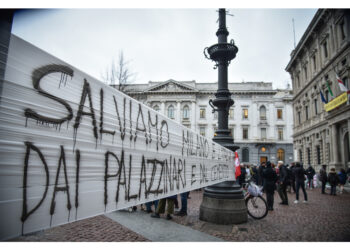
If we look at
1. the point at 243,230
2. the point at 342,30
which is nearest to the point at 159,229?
the point at 243,230

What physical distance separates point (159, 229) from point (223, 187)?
1723 millimetres

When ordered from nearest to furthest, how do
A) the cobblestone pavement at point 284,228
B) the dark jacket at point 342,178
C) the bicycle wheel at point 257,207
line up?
the cobblestone pavement at point 284,228, the bicycle wheel at point 257,207, the dark jacket at point 342,178

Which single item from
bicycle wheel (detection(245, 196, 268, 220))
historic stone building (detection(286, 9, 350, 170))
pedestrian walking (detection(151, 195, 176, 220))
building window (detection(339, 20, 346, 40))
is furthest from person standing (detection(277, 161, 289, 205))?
building window (detection(339, 20, 346, 40))

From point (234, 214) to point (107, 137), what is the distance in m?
4.10

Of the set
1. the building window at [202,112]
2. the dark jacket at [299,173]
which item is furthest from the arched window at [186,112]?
the dark jacket at [299,173]

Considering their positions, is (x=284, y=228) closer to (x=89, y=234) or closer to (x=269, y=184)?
(x=269, y=184)

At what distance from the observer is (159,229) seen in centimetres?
440

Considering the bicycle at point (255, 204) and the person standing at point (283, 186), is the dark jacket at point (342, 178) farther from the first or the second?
the bicycle at point (255, 204)

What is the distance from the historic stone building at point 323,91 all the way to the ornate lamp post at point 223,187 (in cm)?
1536

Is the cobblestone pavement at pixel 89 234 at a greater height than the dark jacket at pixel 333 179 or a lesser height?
lesser

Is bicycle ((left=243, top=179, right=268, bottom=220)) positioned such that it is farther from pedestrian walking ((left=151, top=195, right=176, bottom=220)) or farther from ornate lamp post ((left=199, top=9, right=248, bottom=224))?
pedestrian walking ((left=151, top=195, right=176, bottom=220))

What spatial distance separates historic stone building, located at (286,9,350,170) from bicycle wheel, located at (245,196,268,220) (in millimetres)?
15435

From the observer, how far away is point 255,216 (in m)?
5.63

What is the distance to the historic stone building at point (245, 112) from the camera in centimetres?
3853
